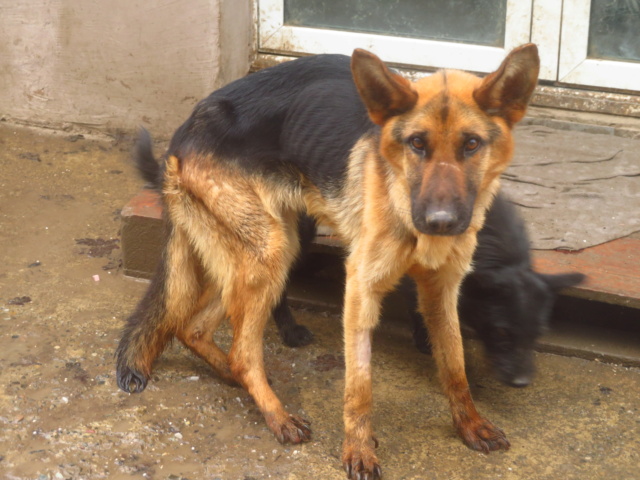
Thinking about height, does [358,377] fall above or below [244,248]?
below

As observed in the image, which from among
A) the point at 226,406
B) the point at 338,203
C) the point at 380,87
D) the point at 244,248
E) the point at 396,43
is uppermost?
the point at 380,87

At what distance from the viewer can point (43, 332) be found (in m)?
4.80

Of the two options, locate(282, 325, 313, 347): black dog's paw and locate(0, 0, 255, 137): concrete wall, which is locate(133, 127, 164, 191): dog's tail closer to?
locate(282, 325, 313, 347): black dog's paw

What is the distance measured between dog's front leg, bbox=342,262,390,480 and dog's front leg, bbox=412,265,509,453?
35 centimetres

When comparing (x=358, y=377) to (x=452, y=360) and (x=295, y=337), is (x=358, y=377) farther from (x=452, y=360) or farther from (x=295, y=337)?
(x=295, y=337)

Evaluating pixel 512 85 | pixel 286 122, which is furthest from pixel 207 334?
pixel 512 85

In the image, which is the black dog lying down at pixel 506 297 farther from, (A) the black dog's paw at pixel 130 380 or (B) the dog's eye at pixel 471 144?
(A) the black dog's paw at pixel 130 380

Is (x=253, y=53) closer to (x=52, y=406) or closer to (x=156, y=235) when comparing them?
(x=156, y=235)

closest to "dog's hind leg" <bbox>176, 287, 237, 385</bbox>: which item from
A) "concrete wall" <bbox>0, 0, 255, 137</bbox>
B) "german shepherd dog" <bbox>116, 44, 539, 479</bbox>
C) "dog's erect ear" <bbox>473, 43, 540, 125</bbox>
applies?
"german shepherd dog" <bbox>116, 44, 539, 479</bbox>

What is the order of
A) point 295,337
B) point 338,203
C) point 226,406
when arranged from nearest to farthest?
point 338,203, point 226,406, point 295,337

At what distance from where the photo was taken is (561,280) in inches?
174

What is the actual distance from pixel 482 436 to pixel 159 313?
5.55 ft

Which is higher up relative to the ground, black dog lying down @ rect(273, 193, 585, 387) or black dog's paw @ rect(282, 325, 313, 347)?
black dog lying down @ rect(273, 193, 585, 387)

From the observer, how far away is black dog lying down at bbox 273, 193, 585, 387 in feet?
13.6
